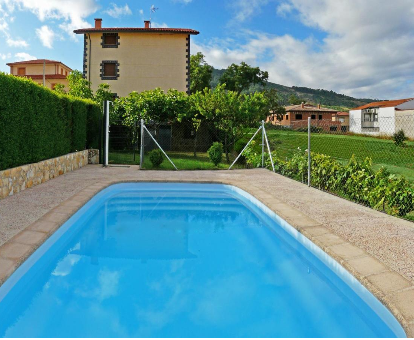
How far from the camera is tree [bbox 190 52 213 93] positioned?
39.9 metres

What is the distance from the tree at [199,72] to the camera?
39.9 m

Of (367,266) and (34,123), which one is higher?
(34,123)

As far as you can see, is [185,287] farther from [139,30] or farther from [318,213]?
[139,30]

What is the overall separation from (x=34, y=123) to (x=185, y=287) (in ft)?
22.7

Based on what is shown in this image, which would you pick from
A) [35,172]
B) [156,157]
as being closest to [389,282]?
[35,172]

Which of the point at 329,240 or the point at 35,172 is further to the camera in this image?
the point at 35,172

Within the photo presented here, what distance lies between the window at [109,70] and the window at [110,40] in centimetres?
109

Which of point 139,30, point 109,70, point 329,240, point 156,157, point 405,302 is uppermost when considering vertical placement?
point 139,30

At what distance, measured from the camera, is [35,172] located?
29.0 ft

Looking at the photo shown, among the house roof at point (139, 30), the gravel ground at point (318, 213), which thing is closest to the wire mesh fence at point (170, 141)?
the gravel ground at point (318, 213)

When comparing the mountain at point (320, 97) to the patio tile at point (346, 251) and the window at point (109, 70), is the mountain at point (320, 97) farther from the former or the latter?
the patio tile at point (346, 251)

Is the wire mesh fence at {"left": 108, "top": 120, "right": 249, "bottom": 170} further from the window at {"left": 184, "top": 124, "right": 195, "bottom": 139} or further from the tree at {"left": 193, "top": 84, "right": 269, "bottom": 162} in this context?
the tree at {"left": 193, "top": 84, "right": 269, "bottom": 162}

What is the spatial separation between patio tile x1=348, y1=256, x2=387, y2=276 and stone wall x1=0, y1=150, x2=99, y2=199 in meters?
6.51

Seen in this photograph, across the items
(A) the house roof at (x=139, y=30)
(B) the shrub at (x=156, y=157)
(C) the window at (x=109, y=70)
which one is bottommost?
(B) the shrub at (x=156, y=157)
